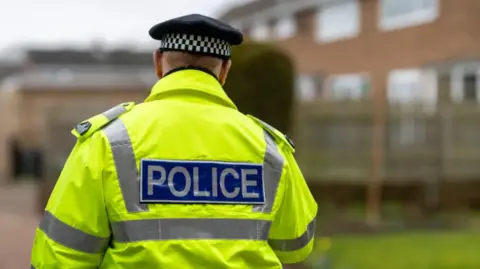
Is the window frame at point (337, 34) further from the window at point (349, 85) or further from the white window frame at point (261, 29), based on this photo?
the white window frame at point (261, 29)

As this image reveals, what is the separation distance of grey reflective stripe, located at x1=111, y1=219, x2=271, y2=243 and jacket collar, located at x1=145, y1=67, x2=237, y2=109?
0.42 metres

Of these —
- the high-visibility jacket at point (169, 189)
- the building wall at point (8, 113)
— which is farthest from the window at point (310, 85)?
the high-visibility jacket at point (169, 189)

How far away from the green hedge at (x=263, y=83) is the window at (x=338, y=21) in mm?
19540

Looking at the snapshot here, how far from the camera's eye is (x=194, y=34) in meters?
2.60

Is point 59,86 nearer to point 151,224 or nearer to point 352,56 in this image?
point 352,56

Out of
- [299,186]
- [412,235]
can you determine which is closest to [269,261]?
[299,186]

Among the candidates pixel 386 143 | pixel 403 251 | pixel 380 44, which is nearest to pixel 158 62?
pixel 403 251

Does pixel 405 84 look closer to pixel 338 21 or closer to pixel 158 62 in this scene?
pixel 338 21

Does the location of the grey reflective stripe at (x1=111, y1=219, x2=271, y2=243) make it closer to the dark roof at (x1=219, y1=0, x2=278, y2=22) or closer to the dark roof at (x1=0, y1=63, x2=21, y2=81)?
the dark roof at (x1=219, y1=0, x2=278, y2=22)

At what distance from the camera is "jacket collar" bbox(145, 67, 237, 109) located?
2.61 metres

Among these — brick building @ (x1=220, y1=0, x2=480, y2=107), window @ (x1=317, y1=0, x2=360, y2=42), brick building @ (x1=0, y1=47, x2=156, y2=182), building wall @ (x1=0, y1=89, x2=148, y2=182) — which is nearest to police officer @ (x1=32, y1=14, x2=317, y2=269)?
brick building @ (x1=0, y1=47, x2=156, y2=182)

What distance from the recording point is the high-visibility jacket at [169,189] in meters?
2.42

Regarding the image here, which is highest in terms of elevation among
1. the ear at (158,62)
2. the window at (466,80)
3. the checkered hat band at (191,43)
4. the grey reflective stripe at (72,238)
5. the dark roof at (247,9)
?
the dark roof at (247,9)

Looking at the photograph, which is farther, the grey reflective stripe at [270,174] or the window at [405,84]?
the window at [405,84]
